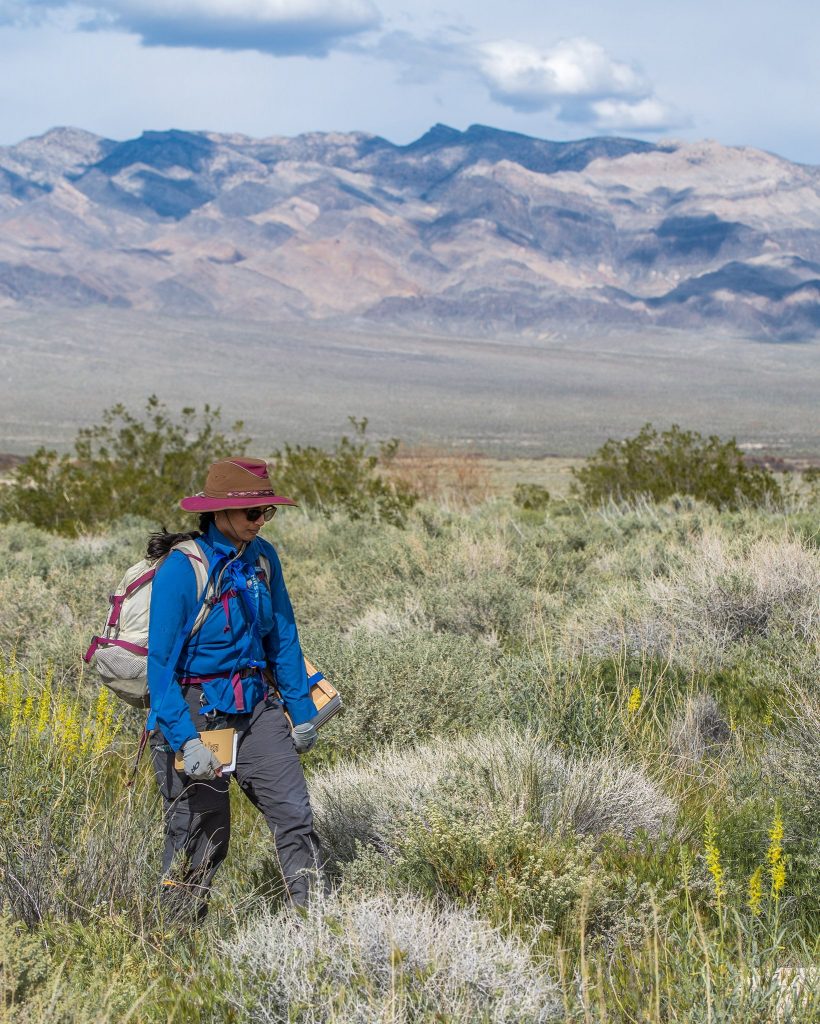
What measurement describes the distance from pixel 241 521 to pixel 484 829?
1.38 m

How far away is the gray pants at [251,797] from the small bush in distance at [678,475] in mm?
11332

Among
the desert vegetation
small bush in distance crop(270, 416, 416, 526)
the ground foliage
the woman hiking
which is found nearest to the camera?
the desert vegetation

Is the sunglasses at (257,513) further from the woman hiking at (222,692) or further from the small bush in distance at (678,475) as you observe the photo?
the small bush in distance at (678,475)

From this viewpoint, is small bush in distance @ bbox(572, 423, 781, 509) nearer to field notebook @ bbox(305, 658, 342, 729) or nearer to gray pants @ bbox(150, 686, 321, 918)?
field notebook @ bbox(305, 658, 342, 729)

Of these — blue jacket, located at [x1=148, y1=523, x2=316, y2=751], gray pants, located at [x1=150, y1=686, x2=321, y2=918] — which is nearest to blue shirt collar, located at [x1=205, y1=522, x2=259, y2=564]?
blue jacket, located at [x1=148, y1=523, x2=316, y2=751]

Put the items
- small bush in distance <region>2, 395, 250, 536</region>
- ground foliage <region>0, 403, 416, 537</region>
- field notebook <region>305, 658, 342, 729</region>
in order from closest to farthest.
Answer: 1. field notebook <region>305, 658, 342, 729</region>
2. ground foliage <region>0, 403, 416, 537</region>
3. small bush in distance <region>2, 395, 250, 536</region>

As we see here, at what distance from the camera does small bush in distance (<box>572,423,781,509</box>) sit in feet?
50.8

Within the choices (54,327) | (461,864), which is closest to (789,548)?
(461,864)

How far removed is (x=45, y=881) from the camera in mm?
3789

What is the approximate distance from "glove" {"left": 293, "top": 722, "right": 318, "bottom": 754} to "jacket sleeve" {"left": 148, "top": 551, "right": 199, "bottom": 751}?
0.43 meters

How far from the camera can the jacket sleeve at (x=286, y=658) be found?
4551 mm

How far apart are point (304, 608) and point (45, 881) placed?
5288 millimetres

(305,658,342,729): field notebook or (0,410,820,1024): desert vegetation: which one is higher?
(305,658,342,729): field notebook

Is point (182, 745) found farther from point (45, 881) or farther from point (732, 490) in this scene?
point (732, 490)
